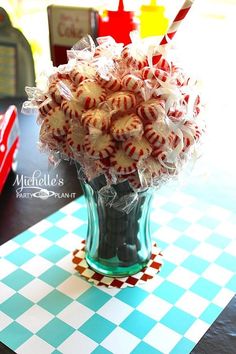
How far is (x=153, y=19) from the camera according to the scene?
1.38 meters

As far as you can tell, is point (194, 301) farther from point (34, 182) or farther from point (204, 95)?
point (34, 182)

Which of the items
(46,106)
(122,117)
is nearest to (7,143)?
(46,106)

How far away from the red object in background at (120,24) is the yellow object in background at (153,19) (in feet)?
0.31

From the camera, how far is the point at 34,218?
975mm

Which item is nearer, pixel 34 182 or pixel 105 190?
pixel 105 190

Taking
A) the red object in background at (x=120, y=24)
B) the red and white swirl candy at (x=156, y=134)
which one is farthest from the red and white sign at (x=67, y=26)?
the red and white swirl candy at (x=156, y=134)

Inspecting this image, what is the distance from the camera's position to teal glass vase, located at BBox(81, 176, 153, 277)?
725 millimetres

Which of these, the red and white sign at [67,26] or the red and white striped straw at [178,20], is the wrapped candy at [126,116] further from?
the red and white sign at [67,26]

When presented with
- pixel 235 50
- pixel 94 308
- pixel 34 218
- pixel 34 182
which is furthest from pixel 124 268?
pixel 235 50

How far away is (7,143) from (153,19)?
0.64 metres

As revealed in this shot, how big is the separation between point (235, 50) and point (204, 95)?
160cm

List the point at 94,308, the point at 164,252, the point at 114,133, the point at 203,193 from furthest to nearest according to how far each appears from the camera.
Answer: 1. the point at 203,193
2. the point at 164,252
3. the point at 94,308
4. the point at 114,133

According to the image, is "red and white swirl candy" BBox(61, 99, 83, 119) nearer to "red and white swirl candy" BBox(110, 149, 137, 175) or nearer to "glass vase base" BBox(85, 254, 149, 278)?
"red and white swirl candy" BBox(110, 149, 137, 175)

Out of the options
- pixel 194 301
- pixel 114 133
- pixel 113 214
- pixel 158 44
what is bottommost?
pixel 194 301
